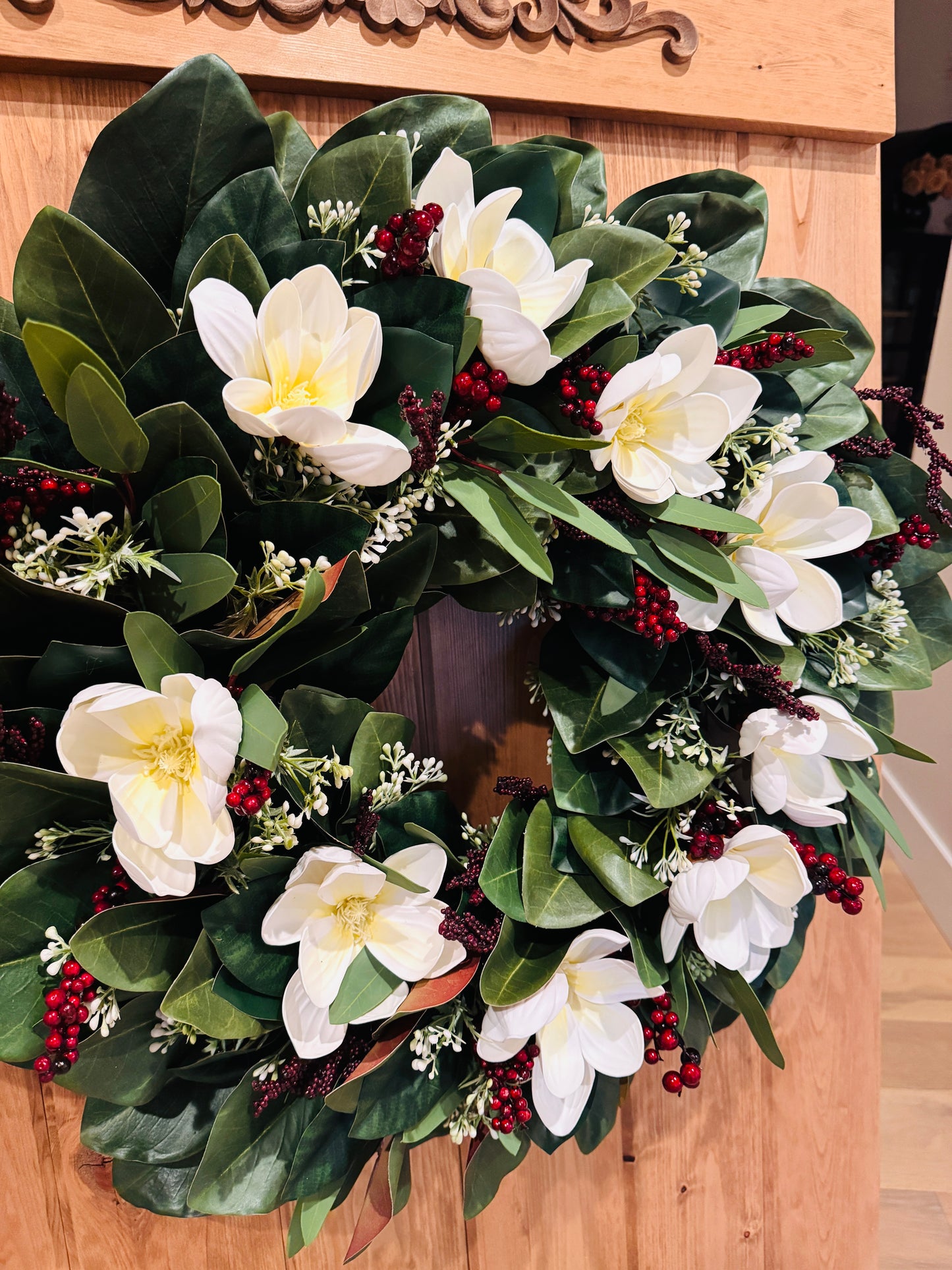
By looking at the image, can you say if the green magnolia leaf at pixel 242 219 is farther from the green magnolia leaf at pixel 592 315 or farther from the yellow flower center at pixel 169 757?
the yellow flower center at pixel 169 757

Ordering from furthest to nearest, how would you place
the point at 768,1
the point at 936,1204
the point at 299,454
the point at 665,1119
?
the point at 936,1204 → the point at 665,1119 → the point at 768,1 → the point at 299,454

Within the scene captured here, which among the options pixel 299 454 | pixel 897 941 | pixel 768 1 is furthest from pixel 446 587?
pixel 897 941

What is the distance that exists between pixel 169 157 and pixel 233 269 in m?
0.12

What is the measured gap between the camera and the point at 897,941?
6.53ft

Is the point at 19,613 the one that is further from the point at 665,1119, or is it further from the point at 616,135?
the point at 665,1119

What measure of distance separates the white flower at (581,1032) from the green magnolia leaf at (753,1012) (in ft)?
0.23

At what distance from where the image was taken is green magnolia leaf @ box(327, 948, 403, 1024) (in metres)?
0.66

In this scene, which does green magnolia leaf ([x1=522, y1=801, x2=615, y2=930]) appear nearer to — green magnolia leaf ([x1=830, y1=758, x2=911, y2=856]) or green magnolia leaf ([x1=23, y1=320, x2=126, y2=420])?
green magnolia leaf ([x1=830, y1=758, x2=911, y2=856])

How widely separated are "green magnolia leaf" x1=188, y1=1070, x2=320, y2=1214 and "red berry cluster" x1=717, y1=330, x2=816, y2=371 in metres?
0.78

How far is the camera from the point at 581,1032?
2.56ft

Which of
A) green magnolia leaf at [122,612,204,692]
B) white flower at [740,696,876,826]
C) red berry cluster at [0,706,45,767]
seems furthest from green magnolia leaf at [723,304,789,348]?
red berry cluster at [0,706,45,767]

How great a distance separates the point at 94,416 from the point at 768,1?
2.79 ft

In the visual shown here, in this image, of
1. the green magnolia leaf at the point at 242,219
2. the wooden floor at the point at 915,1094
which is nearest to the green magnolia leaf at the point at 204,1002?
the green magnolia leaf at the point at 242,219

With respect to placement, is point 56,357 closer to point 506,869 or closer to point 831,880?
point 506,869
